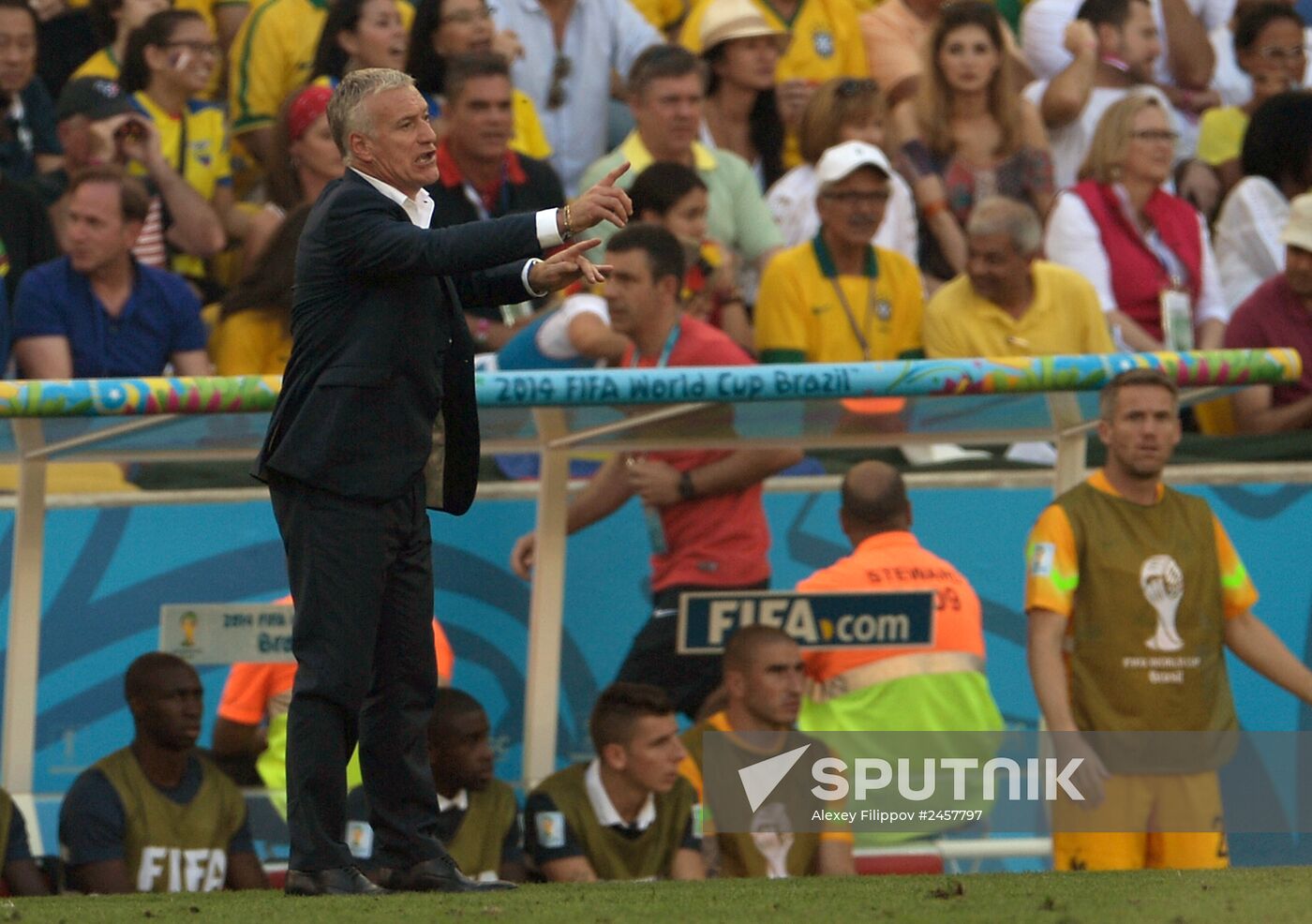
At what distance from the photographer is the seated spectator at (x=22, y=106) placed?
31.9 ft

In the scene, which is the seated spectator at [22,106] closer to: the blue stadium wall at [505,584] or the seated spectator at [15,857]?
the blue stadium wall at [505,584]

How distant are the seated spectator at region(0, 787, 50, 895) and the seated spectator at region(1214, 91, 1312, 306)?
19.9 ft

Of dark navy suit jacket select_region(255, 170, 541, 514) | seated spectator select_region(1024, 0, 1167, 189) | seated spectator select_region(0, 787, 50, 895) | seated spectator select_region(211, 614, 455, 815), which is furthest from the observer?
seated spectator select_region(1024, 0, 1167, 189)

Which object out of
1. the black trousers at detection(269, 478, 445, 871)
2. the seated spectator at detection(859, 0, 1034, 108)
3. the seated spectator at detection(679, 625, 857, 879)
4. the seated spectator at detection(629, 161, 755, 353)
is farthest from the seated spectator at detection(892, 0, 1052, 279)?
the black trousers at detection(269, 478, 445, 871)

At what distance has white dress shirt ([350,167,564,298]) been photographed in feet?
15.8

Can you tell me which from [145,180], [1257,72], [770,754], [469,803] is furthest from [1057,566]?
[1257,72]

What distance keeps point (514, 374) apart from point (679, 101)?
283cm

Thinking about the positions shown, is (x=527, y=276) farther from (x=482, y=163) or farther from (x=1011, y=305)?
(x=482, y=163)

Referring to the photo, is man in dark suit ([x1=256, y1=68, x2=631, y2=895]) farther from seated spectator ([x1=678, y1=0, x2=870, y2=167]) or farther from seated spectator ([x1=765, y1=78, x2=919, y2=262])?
seated spectator ([x1=678, y1=0, x2=870, y2=167])

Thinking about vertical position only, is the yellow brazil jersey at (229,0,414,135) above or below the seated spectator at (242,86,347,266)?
above

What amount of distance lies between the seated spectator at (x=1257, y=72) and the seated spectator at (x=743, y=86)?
99.6 inches

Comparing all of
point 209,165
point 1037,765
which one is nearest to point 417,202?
point 1037,765

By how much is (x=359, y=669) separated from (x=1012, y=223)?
15.3ft

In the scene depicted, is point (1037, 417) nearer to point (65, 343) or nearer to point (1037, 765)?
point (1037, 765)
